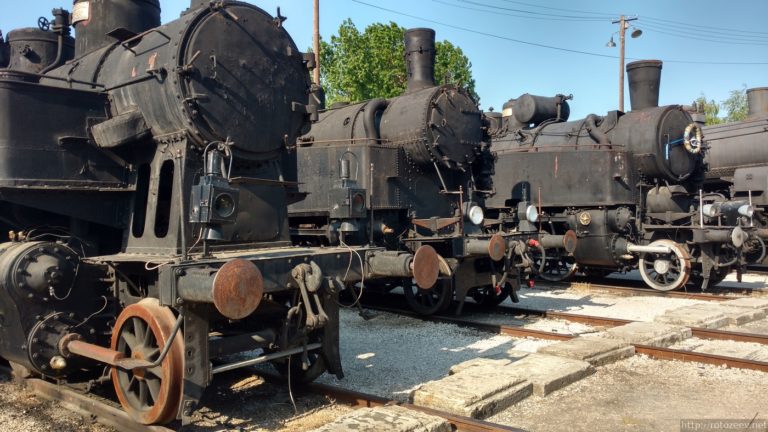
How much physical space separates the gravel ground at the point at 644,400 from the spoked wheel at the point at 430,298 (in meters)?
3.09

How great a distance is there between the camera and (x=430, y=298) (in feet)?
30.2

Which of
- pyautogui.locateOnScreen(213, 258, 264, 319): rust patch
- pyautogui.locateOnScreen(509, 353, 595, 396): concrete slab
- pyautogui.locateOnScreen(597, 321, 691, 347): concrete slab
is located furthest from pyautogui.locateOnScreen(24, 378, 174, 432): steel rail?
pyautogui.locateOnScreen(597, 321, 691, 347): concrete slab

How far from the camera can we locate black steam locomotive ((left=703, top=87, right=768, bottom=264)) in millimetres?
13852

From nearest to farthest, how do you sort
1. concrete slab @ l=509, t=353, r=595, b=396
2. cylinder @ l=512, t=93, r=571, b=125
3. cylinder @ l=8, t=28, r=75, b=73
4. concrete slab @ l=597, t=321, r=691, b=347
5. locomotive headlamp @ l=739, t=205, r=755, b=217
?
concrete slab @ l=509, t=353, r=595, b=396 → concrete slab @ l=597, t=321, r=691, b=347 → cylinder @ l=8, t=28, r=75, b=73 → locomotive headlamp @ l=739, t=205, r=755, b=217 → cylinder @ l=512, t=93, r=571, b=125

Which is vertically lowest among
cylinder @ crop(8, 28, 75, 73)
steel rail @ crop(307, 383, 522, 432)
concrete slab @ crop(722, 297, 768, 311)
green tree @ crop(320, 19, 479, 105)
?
concrete slab @ crop(722, 297, 768, 311)

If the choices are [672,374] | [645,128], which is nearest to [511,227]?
[645,128]

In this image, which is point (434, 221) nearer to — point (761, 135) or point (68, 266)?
point (68, 266)

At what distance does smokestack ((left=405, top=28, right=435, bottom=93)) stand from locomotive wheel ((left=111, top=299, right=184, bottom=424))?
6455 mm

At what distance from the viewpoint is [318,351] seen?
5.11 m

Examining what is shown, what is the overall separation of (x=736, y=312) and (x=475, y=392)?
5759 mm

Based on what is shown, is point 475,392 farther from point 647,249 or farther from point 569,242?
point 647,249

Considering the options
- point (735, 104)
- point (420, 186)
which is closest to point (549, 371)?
point (420, 186)

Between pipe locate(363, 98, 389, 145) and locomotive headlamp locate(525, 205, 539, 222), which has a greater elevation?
pipe locate(363, 98, 389, 145)

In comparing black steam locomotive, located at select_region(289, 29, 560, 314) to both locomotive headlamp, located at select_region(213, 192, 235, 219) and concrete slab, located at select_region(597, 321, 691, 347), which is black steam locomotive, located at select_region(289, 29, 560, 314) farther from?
locomotive headlamp, located at select_region(213, 192, 235, 219)
